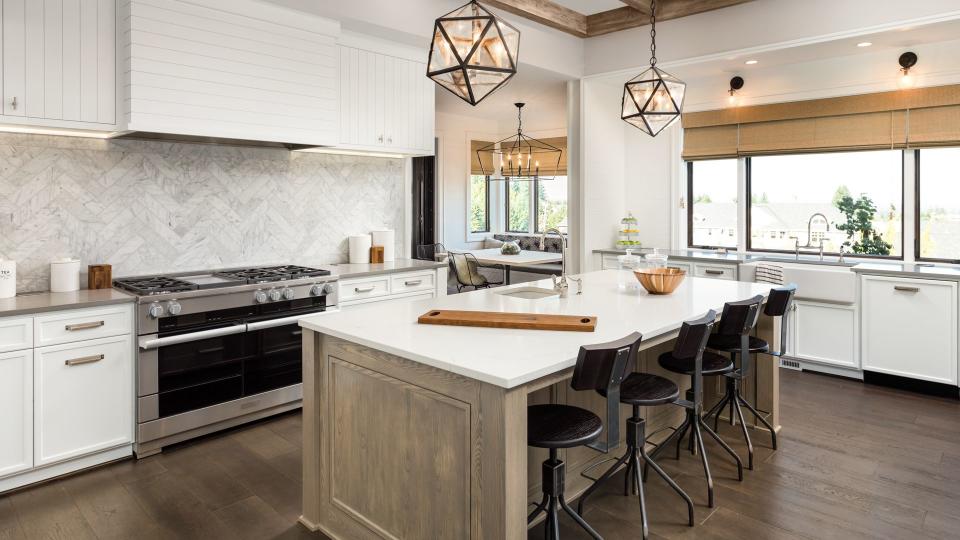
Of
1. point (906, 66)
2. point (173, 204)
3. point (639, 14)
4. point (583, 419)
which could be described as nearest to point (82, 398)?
point (173, 204)

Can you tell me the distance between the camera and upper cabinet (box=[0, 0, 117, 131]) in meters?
3.09

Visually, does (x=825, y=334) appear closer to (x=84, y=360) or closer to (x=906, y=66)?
(x=906, y=66)

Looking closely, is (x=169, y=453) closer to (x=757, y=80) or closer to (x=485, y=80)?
(x=485, y=80)

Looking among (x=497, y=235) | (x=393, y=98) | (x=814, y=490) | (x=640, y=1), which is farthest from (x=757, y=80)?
(x=497, y=235)

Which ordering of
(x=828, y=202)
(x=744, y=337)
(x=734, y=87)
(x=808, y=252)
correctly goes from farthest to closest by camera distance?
(x=734, y=87) < (x=808, y=252) < (x=828, y=202) < (x=744, y=337)

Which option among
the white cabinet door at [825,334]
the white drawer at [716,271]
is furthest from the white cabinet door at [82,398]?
the white cabinet door at [825,334]

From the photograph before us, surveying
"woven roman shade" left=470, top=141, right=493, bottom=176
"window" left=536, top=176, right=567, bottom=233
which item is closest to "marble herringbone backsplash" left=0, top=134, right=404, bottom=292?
"woven roman shade" left=470, top=141, right=493, bottom=176

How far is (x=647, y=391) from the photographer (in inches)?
105

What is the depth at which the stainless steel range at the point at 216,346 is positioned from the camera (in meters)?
3.36

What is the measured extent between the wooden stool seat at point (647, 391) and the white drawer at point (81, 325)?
262cm

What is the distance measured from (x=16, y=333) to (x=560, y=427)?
8.58ft

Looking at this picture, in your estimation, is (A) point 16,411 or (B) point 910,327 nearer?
(A) point 16,411

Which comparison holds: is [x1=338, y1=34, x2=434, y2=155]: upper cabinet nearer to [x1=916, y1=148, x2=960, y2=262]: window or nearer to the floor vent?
the floor vent

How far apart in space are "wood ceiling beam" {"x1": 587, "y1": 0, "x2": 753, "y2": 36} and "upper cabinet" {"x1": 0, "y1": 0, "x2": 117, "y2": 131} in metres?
3.61
